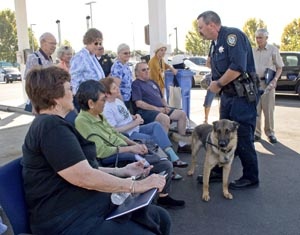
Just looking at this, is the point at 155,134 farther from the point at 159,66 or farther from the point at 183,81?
the point at 183,81

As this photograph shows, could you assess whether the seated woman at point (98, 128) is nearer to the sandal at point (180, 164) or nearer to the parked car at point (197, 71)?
the sandal at point (180, 164)

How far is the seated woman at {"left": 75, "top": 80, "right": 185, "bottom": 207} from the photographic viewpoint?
3.12 m

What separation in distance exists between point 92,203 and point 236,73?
238cm

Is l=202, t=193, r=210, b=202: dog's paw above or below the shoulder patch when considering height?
below

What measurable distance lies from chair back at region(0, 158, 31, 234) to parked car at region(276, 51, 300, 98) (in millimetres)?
10939

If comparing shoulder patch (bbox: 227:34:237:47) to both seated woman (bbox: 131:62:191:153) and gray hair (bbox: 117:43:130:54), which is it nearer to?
seated woman (bbox: 131:62:191:153)

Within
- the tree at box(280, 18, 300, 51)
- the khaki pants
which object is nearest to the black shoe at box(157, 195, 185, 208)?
the khaki pants

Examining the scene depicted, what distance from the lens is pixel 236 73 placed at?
3803 millimetres

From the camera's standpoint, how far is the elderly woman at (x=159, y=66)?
6.40 metres

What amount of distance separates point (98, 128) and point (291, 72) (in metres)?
9.71

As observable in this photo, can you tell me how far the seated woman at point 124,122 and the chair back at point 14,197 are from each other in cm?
198

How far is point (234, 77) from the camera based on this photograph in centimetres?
383

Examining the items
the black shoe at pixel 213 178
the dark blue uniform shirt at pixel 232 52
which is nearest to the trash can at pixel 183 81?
the black shoe at pixel 213 178

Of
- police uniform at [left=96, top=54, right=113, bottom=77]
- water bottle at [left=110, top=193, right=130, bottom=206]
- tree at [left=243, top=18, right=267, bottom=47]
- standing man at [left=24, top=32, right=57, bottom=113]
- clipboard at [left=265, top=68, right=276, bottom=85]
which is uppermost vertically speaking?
tree at [left=243, top=18, right=267, bottom=47]
